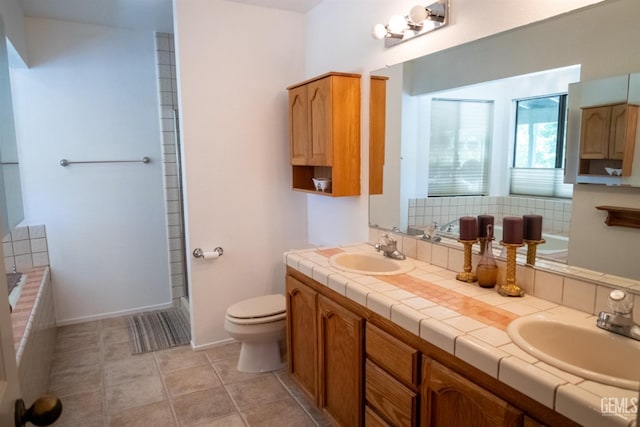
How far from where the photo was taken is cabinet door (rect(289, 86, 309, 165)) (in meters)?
2.78

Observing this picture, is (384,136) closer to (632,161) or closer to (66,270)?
(632,161)

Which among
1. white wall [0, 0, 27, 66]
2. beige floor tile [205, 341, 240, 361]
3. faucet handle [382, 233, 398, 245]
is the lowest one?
beige floor tile [205, 341, 240, 361]

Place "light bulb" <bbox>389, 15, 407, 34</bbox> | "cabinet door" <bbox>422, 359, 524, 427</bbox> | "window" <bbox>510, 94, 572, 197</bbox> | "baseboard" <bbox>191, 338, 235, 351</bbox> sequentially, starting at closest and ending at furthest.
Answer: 1. "cabinet door" <bbox>422, 359, 524, 427</bbox>
2. "window" <bbox>510, 94, 572, 197</bbox>
3. "light bulb" <bbox>389, 15, 407, 34</bbox>
4. "baseboard" <bbox>191, 338, 235, 351</bbox>

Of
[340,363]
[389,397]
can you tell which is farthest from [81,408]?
[389,397]

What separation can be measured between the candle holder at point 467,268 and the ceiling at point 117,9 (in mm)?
2066

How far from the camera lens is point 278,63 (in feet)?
10.3

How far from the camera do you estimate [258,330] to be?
2613mm

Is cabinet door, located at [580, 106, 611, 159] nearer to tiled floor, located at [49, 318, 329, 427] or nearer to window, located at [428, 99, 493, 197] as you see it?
window, located at [428, 99, 493, 197]

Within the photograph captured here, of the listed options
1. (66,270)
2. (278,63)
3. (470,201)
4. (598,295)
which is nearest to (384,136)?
(470,201)

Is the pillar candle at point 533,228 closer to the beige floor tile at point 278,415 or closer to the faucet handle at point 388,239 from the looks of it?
the faucet handle at point 388,239

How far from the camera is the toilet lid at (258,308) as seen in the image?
8.62 feet

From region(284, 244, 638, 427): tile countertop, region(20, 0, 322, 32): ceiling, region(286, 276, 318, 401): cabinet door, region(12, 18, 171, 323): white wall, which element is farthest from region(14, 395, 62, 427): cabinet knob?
region(12, 18, 171, 323): white wall

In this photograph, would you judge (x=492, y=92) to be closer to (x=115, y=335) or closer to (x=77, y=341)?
(x=115, y=335)

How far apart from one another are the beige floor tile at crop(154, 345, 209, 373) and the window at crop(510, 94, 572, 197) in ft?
7.55
